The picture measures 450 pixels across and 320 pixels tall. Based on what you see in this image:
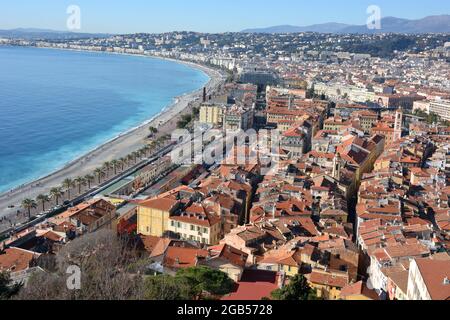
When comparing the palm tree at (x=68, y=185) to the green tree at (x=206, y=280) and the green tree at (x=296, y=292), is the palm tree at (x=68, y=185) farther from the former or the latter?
the green tree at (x=296, y=292)

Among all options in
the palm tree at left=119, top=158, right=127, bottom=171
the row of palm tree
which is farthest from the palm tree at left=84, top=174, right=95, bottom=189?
the palm tree at left=119, top=158, right=127, bottom=171

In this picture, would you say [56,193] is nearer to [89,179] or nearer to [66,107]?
[89,179]

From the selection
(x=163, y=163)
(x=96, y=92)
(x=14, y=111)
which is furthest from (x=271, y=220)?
(x=96, y=92)

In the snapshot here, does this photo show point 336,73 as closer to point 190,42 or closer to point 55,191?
point 55,191

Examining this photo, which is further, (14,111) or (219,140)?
(14,111)

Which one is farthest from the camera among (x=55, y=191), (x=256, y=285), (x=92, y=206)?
(x=55, y=191)

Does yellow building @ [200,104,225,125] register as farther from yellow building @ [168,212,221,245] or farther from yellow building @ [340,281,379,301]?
yellow building @ [340,281,379,301]
